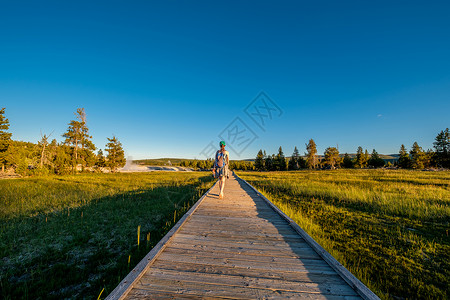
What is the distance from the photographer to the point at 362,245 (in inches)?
179

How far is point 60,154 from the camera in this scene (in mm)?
29719

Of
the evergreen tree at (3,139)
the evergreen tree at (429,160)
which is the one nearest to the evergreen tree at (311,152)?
the evergreen tree at (429,160)

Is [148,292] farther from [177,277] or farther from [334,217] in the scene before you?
[334,217]

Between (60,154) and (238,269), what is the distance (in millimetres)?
40923

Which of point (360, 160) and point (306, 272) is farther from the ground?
point (360, 160)

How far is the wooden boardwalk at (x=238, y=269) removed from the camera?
1.98 m

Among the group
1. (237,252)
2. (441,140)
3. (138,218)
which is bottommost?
(138,218)

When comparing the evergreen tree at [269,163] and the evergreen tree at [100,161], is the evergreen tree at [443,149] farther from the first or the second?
the evergreen tree at [100,161]

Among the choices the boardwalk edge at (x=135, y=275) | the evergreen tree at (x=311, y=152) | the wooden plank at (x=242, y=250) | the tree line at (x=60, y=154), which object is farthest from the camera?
the evergreen tree at (x=311, y=152)

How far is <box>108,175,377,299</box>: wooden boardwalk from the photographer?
6.48ft

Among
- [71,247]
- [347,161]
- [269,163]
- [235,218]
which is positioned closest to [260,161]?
[269,163]

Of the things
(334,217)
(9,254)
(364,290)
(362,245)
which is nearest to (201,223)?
(364,290)

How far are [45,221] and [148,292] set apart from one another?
7.82m

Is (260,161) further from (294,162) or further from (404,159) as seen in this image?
(404,159)
